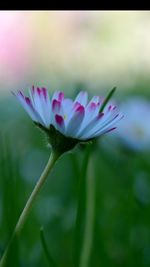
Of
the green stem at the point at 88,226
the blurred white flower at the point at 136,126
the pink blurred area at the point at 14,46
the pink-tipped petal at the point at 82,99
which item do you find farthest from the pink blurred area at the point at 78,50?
the pink-tipped petal at the point at 82,99

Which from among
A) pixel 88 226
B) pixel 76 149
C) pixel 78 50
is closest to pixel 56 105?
pixel 88 226

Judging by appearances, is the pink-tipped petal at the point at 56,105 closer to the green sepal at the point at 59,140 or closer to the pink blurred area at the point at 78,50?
the green sepal at the point at 59,140

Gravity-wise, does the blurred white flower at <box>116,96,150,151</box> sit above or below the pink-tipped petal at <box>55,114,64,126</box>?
below

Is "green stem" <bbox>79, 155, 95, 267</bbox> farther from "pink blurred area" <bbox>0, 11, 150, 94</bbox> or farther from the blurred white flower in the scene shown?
"pink blurred area" <bbox>0, 11, 150, 94</bbox>

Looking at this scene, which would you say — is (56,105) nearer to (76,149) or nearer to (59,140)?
(59,140)

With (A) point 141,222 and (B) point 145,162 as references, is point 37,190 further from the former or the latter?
(B) point 145,162

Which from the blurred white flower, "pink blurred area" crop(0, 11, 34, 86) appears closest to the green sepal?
the blurred white flower

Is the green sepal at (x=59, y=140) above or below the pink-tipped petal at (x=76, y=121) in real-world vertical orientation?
below
